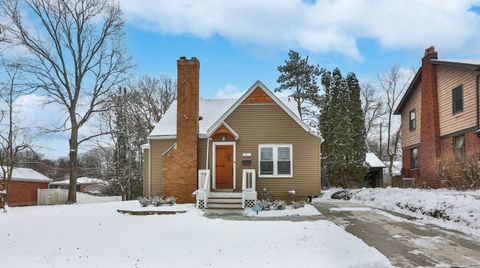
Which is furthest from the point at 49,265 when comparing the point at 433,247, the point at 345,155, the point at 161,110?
the point at 161,110

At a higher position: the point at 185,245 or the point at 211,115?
the point at 211,115

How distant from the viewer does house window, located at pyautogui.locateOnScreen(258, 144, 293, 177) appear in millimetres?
16891

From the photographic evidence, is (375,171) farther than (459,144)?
Yes

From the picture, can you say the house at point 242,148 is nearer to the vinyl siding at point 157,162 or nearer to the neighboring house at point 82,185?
the vinyl siding at point 157,162

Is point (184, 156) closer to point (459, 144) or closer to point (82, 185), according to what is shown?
point (459, 144)

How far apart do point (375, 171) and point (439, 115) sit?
12.4 m

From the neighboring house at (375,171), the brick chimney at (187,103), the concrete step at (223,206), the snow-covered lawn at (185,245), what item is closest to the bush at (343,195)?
the concrete step at (223,206)

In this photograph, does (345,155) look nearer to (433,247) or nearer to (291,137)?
(291,137)

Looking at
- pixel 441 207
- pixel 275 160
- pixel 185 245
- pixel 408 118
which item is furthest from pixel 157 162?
pixel 408 118

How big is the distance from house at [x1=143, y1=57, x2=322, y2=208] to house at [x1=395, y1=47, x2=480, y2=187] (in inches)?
257

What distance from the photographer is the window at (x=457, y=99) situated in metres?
18.4

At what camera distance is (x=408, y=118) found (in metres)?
25.0

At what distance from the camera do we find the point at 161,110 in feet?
127

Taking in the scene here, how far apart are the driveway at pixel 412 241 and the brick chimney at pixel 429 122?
967 centimetres
